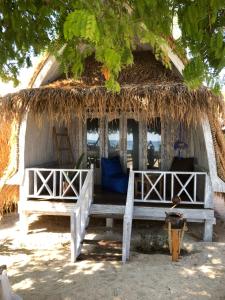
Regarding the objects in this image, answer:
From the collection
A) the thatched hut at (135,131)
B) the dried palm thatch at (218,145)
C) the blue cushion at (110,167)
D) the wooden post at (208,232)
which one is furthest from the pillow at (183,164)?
the wooden post at (208,232)

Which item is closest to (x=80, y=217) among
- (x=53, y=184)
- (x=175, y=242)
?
(x=53, y=184)

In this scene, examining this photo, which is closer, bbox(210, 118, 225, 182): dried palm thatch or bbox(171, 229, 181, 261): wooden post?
bbox(171, 229, 181, 261): wooden post

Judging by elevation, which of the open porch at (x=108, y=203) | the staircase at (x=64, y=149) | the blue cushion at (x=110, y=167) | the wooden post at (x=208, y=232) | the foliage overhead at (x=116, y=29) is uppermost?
the foliage overhead at (x=116, y=29)

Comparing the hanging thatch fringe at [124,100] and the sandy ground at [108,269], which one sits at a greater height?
the hanging thatch fringe at [124,100]

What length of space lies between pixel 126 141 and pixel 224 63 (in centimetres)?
734

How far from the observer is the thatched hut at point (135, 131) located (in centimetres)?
700

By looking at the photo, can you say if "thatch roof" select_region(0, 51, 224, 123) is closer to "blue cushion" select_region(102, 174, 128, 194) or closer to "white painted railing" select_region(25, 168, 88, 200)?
"white painted railing" select_region(25, 168, 88, 200)

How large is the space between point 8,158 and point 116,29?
269 inches

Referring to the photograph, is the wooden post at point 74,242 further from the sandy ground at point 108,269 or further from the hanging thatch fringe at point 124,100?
the hanging thatch fringe at point 124,100

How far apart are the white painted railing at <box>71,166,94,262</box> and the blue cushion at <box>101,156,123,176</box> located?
5.87 feet

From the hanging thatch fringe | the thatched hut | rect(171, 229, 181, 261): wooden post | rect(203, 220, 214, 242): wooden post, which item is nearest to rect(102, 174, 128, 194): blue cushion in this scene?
the thatched hut

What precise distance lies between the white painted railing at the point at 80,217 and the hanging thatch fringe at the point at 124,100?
1635mm

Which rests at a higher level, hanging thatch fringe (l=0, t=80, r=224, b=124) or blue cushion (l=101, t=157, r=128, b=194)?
hanging thatch fringe (l=0, t=80, r=224, b=124)

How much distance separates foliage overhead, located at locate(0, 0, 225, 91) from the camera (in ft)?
6.83
